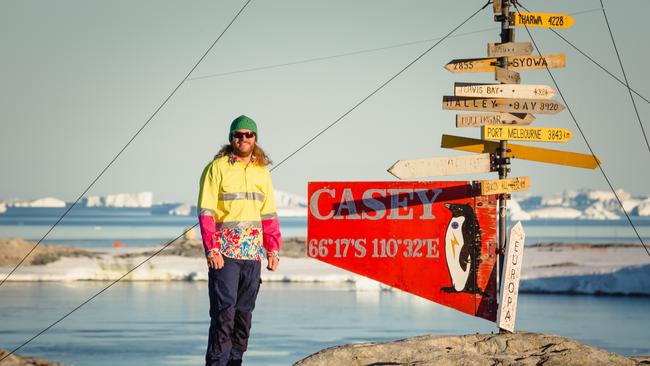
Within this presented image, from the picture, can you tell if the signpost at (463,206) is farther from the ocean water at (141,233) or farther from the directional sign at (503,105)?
the ocean water at (141,233)

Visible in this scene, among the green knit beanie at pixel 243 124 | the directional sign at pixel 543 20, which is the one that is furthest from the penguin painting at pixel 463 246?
the green knit beanie at pixel 243 124

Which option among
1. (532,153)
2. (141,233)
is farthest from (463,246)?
(141,233)

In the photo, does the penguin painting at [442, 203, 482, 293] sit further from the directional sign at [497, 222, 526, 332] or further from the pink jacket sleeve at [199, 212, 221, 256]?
the pink jacket sleeve at [199, 212, 221, 256]

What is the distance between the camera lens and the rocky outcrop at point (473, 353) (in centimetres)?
997

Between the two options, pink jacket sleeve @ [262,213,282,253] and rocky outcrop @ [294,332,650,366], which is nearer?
pink jacket sleeve @ [262,213,282,253]

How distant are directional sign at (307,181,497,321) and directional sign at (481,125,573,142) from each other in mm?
666

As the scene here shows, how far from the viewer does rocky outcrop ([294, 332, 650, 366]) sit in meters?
9.97

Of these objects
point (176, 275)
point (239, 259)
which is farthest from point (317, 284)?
point (239, 259)

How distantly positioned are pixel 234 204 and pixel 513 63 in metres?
3.70

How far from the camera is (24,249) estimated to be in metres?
43.3

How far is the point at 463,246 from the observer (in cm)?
1192

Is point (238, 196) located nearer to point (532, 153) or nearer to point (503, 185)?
point (503, 185)

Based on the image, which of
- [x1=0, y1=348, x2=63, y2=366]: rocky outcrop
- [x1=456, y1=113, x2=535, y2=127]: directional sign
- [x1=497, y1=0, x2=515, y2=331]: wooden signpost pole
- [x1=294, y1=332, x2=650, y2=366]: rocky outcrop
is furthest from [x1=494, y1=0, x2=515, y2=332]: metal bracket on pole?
[x1=0, y1=348, x2=63, y2=366]: rocky outcrop

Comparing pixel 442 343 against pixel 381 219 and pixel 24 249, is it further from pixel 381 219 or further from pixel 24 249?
pixel 24 249
